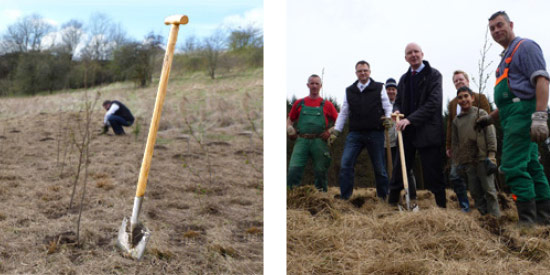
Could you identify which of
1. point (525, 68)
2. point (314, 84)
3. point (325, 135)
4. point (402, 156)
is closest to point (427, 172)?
point (402, 156)

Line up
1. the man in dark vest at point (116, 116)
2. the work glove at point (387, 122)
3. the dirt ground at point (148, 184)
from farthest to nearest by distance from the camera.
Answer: the man in dark vest at point (116, 116) < the dirt ground at point (148, 184) < the work glove at point (387, 122)

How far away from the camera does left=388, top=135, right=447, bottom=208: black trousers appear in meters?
2.82

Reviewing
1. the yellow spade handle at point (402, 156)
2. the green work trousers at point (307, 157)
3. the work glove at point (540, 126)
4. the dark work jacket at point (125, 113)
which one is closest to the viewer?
the work glove at point (540, 126)

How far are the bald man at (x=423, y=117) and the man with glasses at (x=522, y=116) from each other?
1.02 feet

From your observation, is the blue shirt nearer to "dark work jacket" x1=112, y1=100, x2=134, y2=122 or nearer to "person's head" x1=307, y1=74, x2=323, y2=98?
"person's head" x1=307, y1=74, x2=323, y2=98

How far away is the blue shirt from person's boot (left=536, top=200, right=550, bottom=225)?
2.06 feet

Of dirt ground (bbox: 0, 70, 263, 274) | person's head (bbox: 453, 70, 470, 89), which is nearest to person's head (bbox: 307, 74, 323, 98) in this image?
person's head (bbox: 453, 70, 470, 89)

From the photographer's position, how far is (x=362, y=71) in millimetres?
2947

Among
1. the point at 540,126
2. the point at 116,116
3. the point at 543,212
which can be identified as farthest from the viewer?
the point at 116,116

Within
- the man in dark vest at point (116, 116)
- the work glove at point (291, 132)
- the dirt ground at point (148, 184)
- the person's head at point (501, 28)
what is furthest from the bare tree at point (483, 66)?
the man in dark vest at point (116, 116)

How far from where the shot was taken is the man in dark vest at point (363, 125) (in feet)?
9.68

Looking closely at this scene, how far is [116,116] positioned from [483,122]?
22.0ft

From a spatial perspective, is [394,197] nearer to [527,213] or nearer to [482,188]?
[482,188]

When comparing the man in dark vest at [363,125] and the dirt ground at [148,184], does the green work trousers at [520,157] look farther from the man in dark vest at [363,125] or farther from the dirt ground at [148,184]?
the dirt ground at [148,184]
